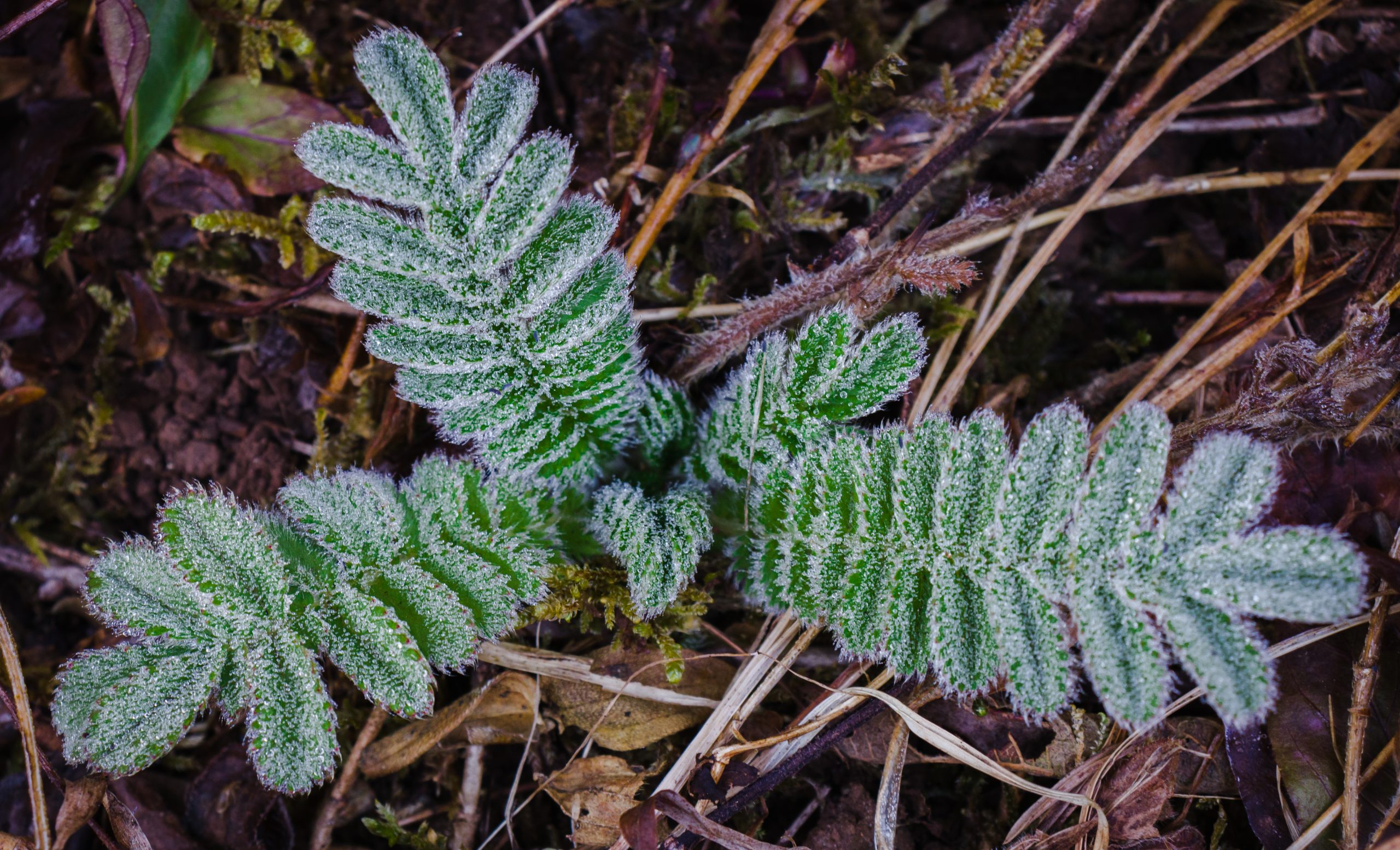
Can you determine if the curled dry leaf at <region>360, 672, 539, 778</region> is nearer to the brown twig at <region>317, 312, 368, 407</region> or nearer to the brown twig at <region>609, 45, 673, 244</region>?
the brown twig at <region>317, 312, 368, 407</region>

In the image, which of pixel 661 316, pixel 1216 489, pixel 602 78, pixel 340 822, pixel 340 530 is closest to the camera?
pixel 1216 489

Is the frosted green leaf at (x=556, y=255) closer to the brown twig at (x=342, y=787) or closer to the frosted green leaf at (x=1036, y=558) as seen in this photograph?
the frosted green leaf at (x=1036, y=558)

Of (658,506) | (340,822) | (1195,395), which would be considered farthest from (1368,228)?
(340,822)

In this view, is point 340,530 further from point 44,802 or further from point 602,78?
point 602,78

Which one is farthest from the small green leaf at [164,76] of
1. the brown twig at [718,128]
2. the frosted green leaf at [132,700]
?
the frosted green leaf at [132,700]

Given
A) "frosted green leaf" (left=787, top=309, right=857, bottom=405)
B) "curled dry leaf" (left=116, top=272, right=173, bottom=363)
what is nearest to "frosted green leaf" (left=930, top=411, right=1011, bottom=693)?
"frosted green leaf" (left=787, top=309, right=857, bottom=405)

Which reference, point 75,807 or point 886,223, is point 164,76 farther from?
point 886,223
